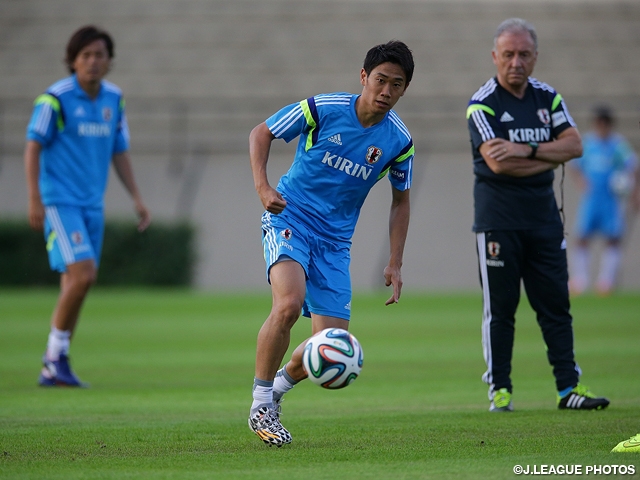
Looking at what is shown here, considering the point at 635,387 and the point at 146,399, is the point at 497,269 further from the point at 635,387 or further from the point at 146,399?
the point at 146,399

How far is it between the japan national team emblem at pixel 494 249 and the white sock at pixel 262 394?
233 cm

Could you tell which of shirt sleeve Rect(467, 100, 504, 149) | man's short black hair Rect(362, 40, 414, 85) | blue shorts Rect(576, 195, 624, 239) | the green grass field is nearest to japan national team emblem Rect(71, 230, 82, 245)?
the green grass field

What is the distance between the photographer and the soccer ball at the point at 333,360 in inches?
221

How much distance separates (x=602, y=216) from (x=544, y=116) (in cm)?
1326

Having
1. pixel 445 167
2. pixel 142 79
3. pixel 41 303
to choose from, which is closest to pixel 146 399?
pixel 41 303

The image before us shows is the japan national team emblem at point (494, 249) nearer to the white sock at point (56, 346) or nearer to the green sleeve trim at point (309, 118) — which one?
the green sleeve trim at point (309, 118)

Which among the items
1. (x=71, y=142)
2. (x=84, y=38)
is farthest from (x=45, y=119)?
(x=84, y=38)

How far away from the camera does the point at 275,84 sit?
92.4 feet

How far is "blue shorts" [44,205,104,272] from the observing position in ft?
29.8

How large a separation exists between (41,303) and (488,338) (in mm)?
12176

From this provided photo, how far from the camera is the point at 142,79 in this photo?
93.9ft

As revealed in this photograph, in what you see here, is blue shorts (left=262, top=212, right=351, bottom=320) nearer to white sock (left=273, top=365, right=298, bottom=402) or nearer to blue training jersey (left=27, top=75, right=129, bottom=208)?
white sock (left=273, top=365, right=298, bottom=402)

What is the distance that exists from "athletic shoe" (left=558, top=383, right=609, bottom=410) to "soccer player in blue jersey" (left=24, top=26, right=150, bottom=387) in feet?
13.7

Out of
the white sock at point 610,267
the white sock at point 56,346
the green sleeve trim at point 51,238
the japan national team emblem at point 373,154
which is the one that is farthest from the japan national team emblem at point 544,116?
the white sock at point 610,267
